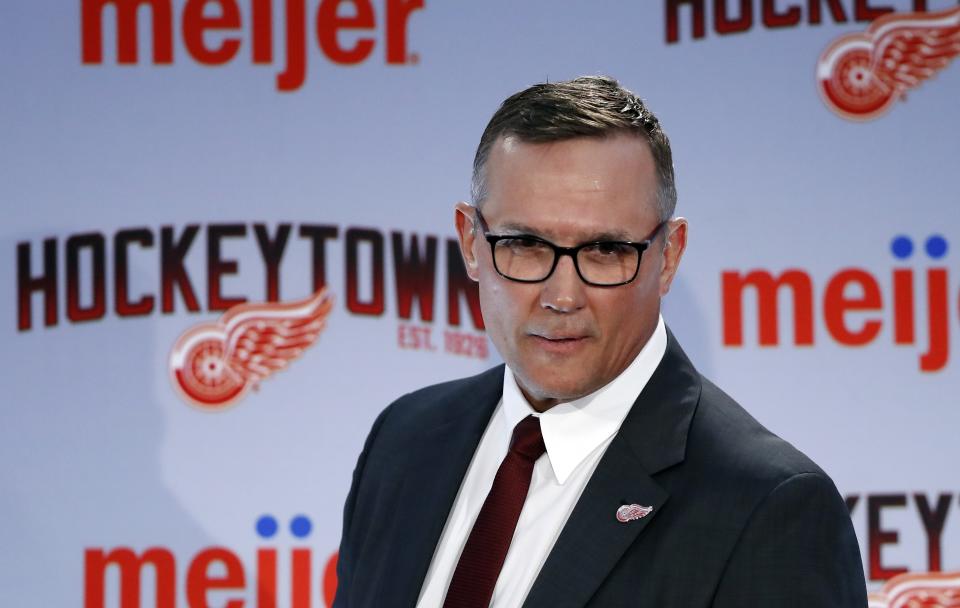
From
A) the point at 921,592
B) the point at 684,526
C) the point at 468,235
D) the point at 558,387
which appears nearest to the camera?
the point at 684,526

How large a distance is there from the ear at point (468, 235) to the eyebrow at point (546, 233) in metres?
0.11

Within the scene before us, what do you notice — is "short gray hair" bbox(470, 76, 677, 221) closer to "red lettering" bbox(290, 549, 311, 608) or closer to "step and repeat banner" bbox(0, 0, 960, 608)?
"step and repeat banner" bbox(0, 0, 960, 608)

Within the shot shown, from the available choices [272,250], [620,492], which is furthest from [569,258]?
[272,250]

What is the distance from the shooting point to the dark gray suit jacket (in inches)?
48.1

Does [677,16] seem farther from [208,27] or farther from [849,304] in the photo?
[208,27]

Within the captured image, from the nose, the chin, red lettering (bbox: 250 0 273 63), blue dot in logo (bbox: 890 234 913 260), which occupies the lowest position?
the chin

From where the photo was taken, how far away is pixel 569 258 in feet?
4.39

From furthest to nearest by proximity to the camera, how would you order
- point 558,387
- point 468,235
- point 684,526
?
1. point 468,235
2. point 558,387
3. point 684,526

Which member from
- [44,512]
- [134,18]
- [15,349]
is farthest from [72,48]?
[44,512]

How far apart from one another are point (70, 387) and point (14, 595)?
1.68 feet

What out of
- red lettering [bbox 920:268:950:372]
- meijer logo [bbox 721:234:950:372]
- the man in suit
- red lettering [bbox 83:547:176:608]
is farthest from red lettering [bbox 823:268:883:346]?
red lettering [bbox 83:547:176:608]

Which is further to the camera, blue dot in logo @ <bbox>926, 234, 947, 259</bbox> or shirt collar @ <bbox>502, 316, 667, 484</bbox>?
blue dot in logo @ <bbox>926, 234, 947, 259</bbox>

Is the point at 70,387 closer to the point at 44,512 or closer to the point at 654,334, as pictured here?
the point at 44,512

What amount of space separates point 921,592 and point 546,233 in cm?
186
